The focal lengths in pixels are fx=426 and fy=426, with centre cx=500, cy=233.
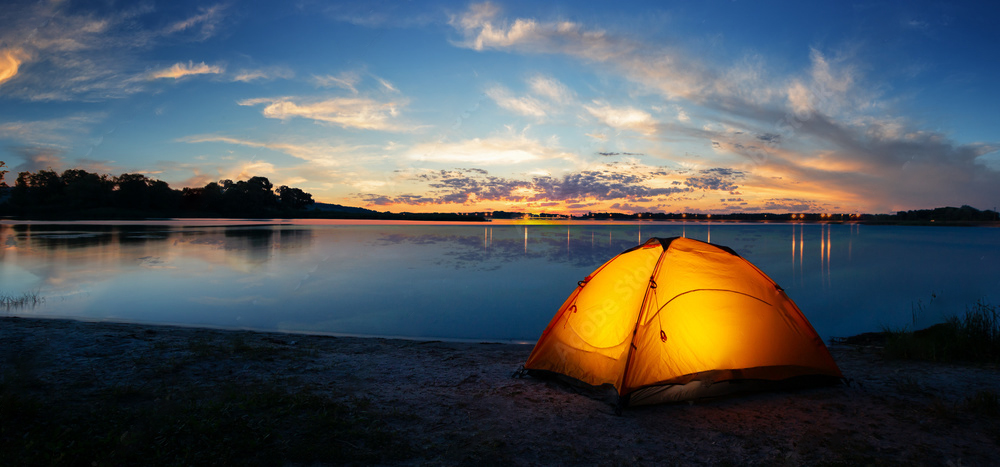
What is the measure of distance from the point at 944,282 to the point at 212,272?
35.4 metres

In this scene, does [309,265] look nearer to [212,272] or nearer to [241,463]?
[212,272]

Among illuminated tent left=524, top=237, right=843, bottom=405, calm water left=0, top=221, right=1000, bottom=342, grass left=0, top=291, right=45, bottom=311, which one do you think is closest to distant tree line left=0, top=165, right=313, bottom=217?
calm water left=0, top=221, right=1000, bottom=342

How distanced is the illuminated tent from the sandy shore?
283mm

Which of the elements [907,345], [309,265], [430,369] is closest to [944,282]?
[907,345]

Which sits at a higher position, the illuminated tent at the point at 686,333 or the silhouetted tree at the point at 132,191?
the silhouetted tree at the point at 132,191

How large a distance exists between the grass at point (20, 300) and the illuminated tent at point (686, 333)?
14924mm

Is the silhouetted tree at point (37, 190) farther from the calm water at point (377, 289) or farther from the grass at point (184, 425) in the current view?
the grass at point (184, 425)

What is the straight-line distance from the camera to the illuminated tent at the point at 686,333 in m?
5.84

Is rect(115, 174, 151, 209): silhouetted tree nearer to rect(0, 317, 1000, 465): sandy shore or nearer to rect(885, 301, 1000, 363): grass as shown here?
rect(0, 317, 1000, 465): sandy shore

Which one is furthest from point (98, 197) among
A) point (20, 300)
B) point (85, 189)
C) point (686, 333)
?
point (686, 333)

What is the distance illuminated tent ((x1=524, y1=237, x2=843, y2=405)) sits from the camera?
5.84 metres

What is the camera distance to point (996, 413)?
Answer: 503cm

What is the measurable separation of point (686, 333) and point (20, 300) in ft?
58.5

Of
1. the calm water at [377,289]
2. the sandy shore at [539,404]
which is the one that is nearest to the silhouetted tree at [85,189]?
the calm water at [377,289]
